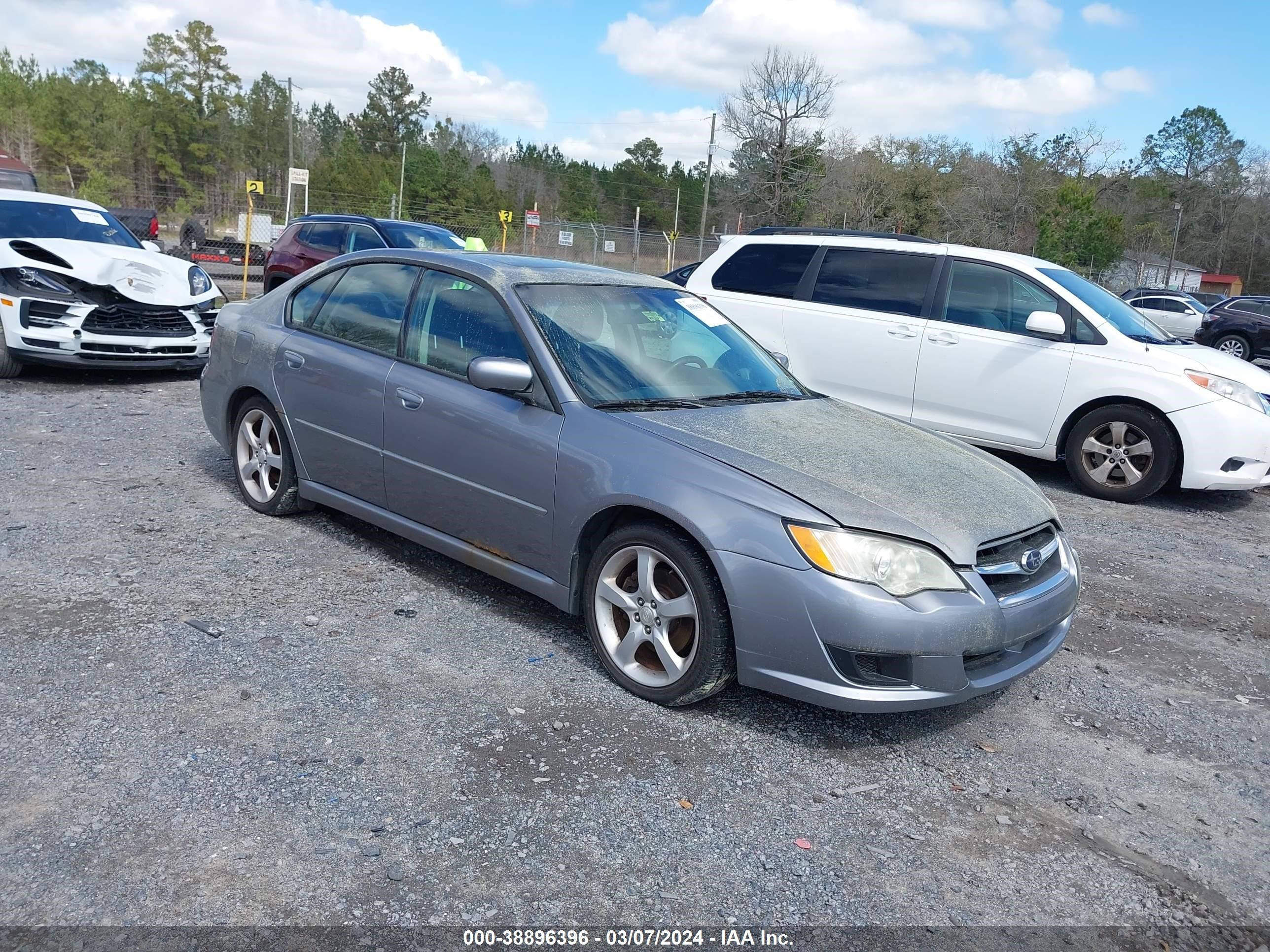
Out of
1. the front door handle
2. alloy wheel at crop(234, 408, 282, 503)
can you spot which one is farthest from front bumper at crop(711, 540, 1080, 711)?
alloy wheel at crop(234, 408, 282, 503)

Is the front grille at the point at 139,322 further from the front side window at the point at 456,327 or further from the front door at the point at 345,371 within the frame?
the front side window at the point at 456,327

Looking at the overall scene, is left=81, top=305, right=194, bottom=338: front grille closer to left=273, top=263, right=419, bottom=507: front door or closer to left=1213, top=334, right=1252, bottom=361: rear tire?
left=273, top=263, right=419, bottom=507: front door

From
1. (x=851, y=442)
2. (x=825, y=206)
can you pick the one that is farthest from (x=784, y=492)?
(x=825, y=206)

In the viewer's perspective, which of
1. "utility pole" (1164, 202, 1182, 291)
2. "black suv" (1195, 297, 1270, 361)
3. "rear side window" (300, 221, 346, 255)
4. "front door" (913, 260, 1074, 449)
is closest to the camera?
"front door" (913, 260, 1074, 449)

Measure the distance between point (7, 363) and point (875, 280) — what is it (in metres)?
7.45

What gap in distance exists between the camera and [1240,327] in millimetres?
22891

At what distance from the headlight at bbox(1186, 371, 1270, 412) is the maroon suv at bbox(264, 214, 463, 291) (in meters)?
8.77

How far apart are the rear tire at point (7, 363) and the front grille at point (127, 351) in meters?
0.63

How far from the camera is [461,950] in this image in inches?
91.7

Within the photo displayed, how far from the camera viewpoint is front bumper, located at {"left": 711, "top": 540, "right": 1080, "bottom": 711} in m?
3.18

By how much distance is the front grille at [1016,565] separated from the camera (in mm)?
3426

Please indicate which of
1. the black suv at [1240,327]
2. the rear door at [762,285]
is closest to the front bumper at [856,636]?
the rear door at [762,285]

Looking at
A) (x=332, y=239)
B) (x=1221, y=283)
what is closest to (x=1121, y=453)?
(x=332, y=239)

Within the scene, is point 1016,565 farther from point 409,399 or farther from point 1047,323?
point 1047,323
